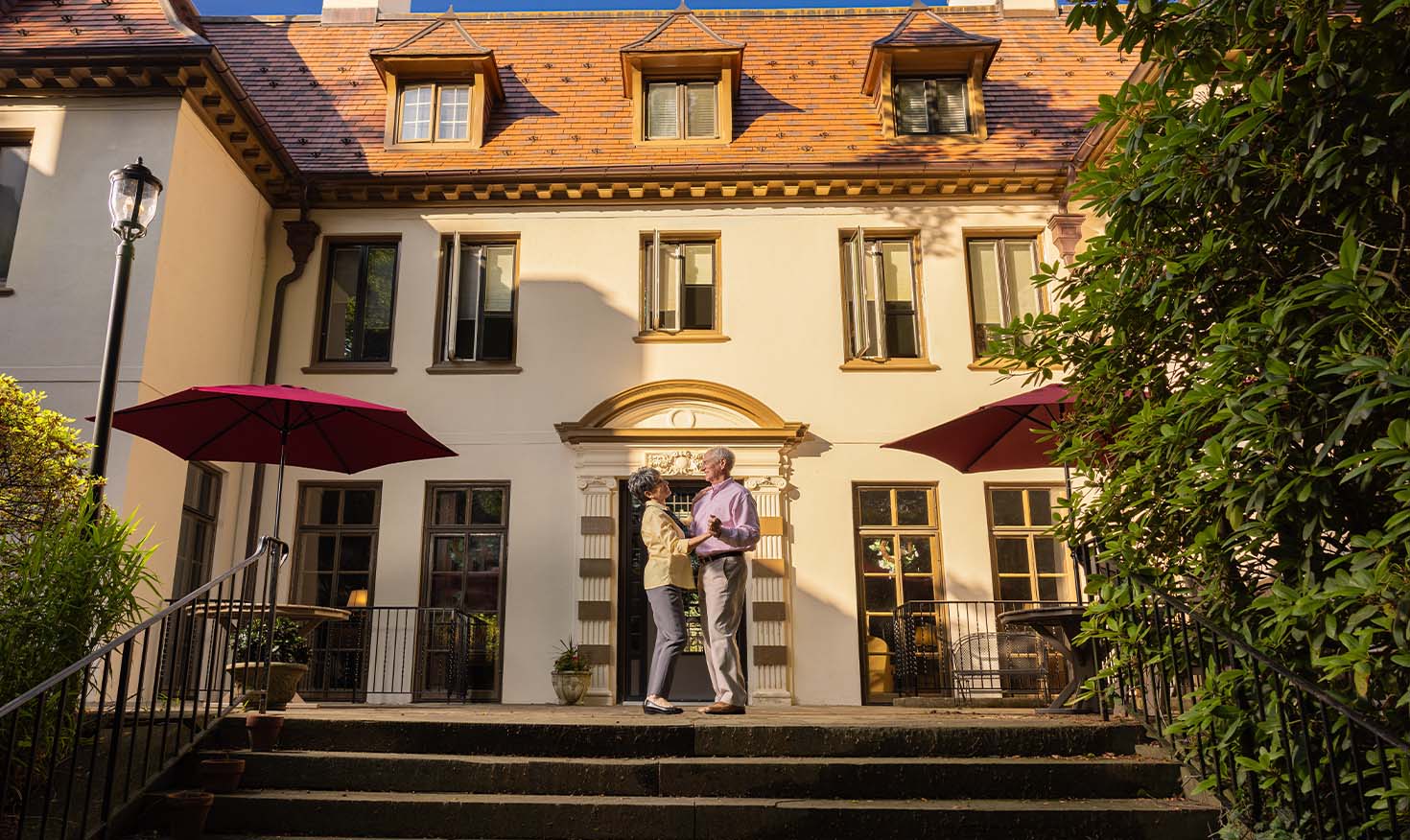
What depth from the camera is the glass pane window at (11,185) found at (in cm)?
1094

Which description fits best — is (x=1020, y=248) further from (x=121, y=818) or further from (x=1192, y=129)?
(x=121, y=818)

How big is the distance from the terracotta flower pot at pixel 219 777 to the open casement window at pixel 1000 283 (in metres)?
9.44

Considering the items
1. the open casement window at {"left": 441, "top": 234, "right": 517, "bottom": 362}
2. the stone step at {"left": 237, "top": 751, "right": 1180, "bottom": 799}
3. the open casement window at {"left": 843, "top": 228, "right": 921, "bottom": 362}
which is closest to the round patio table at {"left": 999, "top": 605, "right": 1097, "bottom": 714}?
the stone step at {"left": 237, "top": 751, "right": 1180, "bottom": 799}

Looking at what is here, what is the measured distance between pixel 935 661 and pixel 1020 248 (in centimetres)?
517

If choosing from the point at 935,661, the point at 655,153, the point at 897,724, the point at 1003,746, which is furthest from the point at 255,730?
the point at 655,153

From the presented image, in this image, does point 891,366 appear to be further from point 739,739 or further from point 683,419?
point 739,739

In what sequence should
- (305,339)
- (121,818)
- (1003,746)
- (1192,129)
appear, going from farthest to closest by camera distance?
(305,339) → (1003,746) → (121,818) → (1192,129)

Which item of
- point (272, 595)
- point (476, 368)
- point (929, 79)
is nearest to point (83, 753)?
point (272, 595)

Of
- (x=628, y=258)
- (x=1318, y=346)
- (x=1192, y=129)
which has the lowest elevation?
(x=1318, y=346)

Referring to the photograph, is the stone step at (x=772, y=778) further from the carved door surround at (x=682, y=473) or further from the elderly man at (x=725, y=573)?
the carved door surround at (x=682, y=473)

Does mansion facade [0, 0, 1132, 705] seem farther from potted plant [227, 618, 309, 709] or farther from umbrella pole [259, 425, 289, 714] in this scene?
potted plant [227, 618, 309, 709]

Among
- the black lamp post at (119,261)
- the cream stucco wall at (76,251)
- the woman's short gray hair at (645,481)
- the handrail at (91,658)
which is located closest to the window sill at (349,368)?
the cream stucco wall at (76,251)

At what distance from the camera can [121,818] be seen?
5.23 m

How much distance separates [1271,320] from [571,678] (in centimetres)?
854
